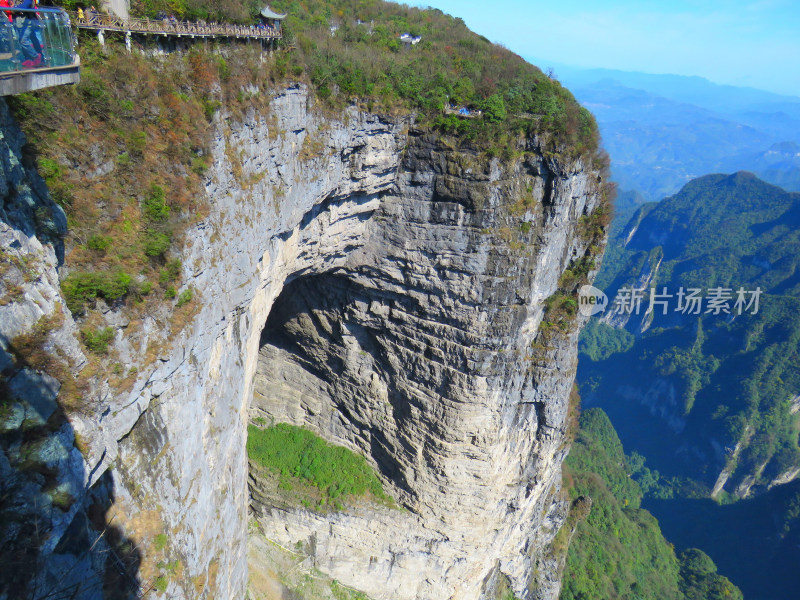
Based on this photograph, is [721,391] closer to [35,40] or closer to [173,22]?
[173,22]

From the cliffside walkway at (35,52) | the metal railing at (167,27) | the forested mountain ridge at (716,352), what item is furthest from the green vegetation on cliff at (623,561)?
the cliffside walkway at (35,52)

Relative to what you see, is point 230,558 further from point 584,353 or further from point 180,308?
point 584,353

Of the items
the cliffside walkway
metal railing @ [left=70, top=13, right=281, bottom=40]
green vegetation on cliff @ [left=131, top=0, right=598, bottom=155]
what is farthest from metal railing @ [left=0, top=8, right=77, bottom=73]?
green vegetation on cliff @ [left=131, top=0, right=598, bottom=155]

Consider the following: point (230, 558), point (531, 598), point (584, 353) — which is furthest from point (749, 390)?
point (230, 558)

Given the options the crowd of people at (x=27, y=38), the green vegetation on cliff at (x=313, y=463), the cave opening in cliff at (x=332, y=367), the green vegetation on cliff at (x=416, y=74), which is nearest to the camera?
the crowd of people at (x=27, y=38)

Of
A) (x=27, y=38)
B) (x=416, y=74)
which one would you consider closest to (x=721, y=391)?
(x=416, y=74)

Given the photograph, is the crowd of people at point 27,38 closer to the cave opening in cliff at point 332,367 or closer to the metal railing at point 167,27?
the metal railing at point 167,27

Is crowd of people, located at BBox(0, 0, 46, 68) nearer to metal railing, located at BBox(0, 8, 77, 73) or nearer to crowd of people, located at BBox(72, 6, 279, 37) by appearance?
metal railing, located at BBox(0, 8, 77, 73)
